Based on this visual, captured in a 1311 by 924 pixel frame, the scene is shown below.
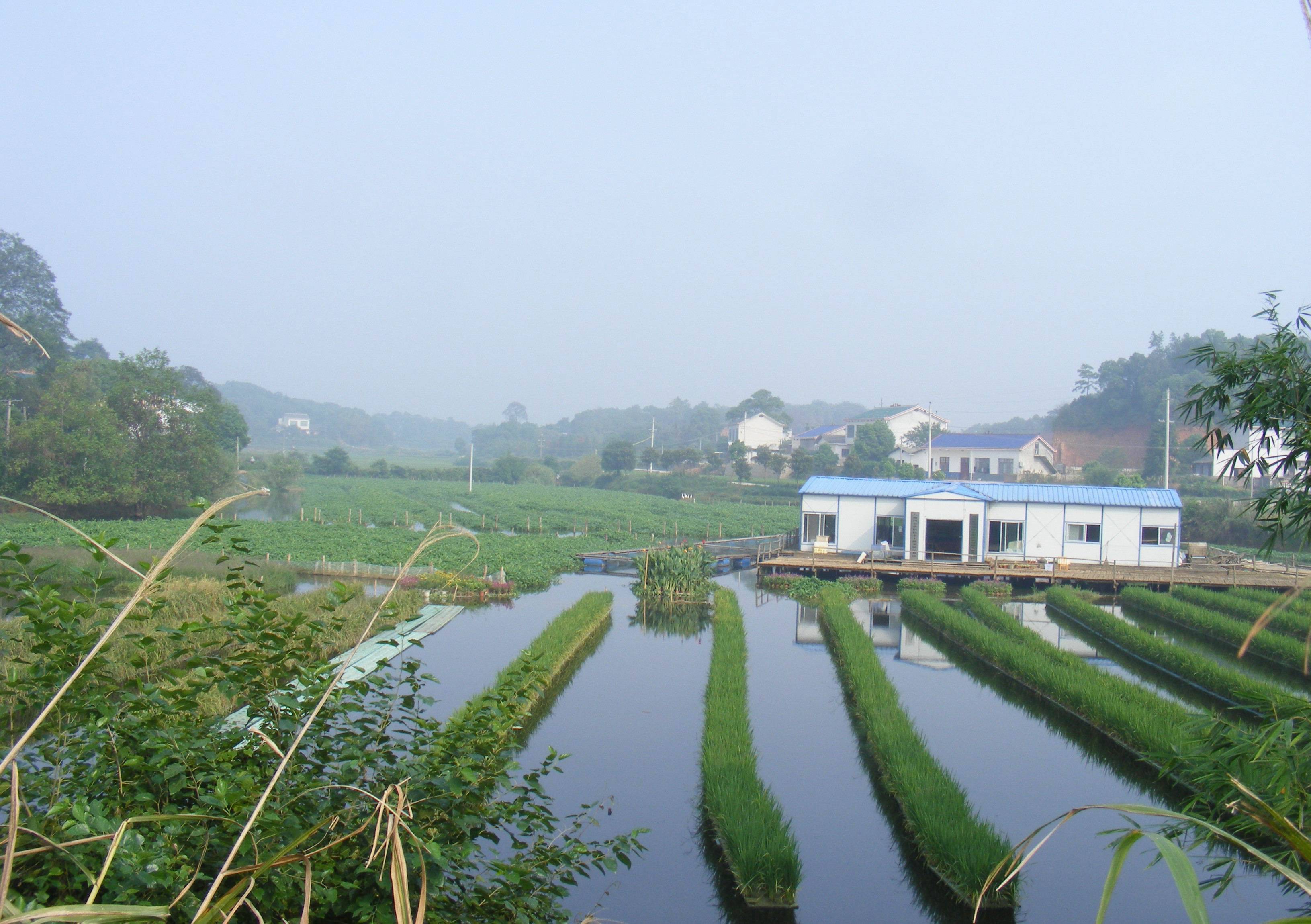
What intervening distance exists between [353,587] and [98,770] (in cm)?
155

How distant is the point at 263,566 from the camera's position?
26688mm

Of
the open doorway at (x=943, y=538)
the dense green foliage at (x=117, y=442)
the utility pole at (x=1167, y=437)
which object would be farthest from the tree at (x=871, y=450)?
the dense green foliage at (x=117, y=442)

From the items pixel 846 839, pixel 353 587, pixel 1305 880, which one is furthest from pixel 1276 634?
pixel 1305 880

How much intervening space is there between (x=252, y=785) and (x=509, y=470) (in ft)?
266

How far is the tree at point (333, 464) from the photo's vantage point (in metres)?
81.7

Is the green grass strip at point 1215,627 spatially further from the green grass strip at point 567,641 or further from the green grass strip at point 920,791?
the green grass strip at point 567,641

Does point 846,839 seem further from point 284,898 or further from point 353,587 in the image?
point 284,898

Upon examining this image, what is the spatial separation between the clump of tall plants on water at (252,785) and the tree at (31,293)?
6193 centimetres

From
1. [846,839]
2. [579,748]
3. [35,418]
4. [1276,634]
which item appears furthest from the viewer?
[35,418]

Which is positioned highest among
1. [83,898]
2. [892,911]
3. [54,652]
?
[54,652]

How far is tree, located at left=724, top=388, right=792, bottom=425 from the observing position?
9419 centimetres

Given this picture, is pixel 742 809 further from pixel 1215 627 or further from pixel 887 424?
pixel 887 424

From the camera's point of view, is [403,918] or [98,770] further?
[98,770]

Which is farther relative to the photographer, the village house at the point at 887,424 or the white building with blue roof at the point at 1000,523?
the village house at the point at 887,424
